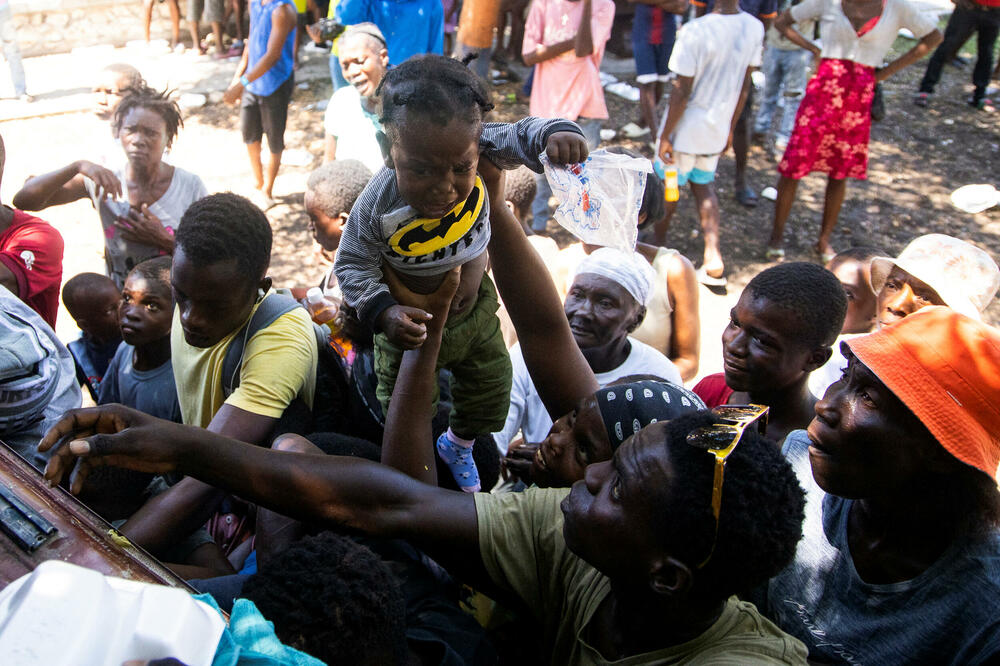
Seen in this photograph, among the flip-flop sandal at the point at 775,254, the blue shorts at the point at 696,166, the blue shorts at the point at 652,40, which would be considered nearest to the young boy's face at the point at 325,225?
the blue shorts at the point at 696,166

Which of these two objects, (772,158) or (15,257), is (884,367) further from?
(772,158)

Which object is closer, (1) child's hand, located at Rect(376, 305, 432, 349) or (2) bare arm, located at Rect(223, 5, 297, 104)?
(1) child's hand, located at Rect(376, 305, 432, 349)

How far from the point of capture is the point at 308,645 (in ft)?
4.51

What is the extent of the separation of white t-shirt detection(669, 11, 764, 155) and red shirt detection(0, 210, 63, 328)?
4725 mm

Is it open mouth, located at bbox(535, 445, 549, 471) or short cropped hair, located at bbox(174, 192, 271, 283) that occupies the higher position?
short cropped hair, located at bbox(174, 192, 271, 283)

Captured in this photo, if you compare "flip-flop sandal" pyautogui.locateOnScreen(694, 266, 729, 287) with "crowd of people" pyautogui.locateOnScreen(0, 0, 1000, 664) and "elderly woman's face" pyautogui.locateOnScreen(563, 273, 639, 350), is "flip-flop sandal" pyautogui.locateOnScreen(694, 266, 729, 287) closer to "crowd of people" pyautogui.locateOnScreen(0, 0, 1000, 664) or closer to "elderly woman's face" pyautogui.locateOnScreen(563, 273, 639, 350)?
"crowd of people" pyautogui.locateOnScreen(0, 0, 1000, 664)

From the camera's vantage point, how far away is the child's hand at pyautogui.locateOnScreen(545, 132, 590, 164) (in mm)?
2166

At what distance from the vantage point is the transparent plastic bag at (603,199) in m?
2.34

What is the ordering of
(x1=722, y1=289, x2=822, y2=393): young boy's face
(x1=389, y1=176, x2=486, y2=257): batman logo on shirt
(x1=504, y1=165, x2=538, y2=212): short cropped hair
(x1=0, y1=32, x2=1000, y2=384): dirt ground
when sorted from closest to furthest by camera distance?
(x1=389, y1=176, x2=486, y2=257): batman logo on shirt < (x1=722, y1=289, x2=822, y2=393): young boy's face < (x1=504, y1=165, x2=538, y2=212): short cropped hair < (x1=0, y1=32, x2=1000, y2=384): dirt ground

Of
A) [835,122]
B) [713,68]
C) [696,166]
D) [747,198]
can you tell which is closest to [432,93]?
[713,68]

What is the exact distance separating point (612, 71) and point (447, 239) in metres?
9.62

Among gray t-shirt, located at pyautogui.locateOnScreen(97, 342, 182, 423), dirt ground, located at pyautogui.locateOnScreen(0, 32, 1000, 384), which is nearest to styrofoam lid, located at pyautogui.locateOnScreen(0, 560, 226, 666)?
gray t-shirt, located at pyautogui.locateOnScreen(97, 342, 182, 423)

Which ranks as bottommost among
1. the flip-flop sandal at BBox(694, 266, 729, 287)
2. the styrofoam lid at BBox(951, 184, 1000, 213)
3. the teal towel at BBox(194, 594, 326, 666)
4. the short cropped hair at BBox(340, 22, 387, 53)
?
the flip-flop sandal at BBox(694, 266, 729, 287)

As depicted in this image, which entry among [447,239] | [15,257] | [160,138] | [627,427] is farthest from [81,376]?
[627,427]
